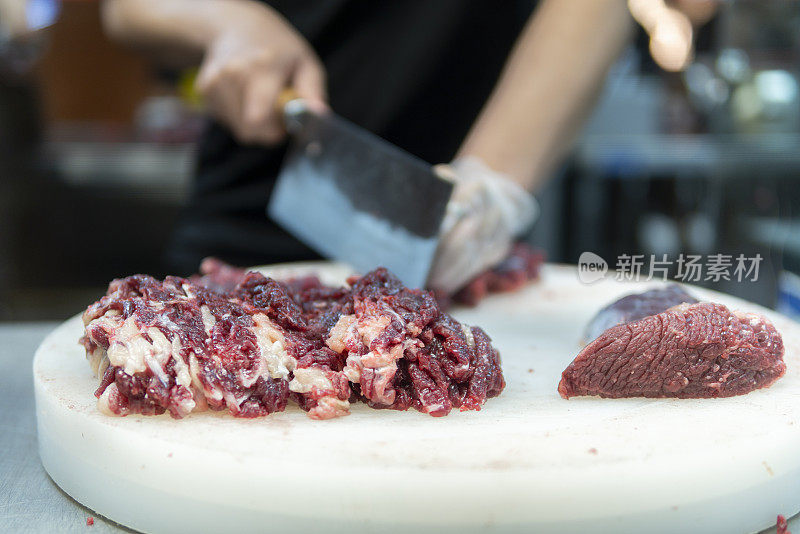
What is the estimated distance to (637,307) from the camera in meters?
1.90

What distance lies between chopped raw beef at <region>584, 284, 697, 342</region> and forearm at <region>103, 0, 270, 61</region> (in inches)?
74.8

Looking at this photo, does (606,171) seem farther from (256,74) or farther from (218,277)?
(218,277)

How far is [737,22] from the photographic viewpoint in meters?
6.71

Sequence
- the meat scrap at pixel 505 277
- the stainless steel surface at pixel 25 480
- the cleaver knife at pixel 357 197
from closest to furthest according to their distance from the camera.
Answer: the stainless steel surface at pixel 25 480, the cleaver knife at pixel 357 197, the meat scrap at pixel 505 277

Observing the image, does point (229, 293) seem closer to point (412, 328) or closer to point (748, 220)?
point (412, 328)

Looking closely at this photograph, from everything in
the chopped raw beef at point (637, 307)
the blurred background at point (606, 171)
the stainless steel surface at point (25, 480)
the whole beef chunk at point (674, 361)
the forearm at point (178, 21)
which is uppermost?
the whole beef chunk at point (674, 361)

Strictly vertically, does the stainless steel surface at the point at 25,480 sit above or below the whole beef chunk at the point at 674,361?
below

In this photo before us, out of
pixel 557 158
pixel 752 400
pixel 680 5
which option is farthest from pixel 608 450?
pixel 680 5

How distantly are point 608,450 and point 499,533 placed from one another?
261 millimetres

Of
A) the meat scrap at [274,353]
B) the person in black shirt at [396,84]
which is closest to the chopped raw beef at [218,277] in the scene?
the meat scrap at [274,353]

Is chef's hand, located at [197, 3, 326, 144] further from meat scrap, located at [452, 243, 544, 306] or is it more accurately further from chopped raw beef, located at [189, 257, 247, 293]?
meat scrap, located at [452, 243, 544, 306]

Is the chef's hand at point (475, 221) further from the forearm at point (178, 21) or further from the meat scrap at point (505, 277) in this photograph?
the forearm at point (178, 21)

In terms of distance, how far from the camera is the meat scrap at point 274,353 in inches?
58.2

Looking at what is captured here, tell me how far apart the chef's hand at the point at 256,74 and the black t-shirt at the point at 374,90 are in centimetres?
25
